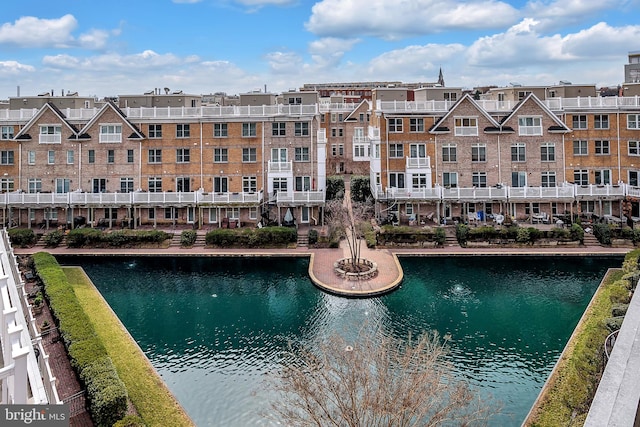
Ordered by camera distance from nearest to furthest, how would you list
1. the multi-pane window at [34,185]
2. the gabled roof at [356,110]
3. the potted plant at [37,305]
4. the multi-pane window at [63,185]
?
the potted plant at [37,305], the multi-pane window at [63,185], the multi-pane window at [34,185], the gabled roof at [356,110]

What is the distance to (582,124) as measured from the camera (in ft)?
127

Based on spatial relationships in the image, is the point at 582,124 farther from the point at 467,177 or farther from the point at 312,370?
the point at 312,370

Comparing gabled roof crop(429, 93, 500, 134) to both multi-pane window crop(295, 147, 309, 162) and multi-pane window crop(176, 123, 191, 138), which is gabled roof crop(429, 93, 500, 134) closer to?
multi-pane window crop(295, 147, 309, 162)

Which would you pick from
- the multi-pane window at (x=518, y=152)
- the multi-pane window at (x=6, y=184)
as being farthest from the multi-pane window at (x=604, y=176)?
the multi-pane window at (x=6, y=184)

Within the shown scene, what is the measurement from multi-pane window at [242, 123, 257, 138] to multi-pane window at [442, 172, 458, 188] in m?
16.6

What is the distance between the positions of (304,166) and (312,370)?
2851cm

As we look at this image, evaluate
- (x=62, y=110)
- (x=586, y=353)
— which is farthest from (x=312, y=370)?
(x=62, y=110)

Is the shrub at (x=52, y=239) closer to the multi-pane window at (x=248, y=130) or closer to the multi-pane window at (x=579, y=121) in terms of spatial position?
the multi-pane window at (x=248, y=130)

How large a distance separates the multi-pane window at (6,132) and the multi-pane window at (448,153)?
37651mm

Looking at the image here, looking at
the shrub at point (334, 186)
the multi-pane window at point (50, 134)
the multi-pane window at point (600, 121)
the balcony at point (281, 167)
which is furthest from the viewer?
the shrub at point (334, 186)

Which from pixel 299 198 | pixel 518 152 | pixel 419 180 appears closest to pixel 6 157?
pixel 299 198

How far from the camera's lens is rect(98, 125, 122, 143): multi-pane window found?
38875mm

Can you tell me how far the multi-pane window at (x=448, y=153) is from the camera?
3859 centimetres

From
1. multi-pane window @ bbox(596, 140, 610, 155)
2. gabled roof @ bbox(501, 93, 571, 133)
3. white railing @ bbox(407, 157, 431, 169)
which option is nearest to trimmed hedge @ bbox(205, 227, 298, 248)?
white railing @ bbox(407, 157, 431, 169)
